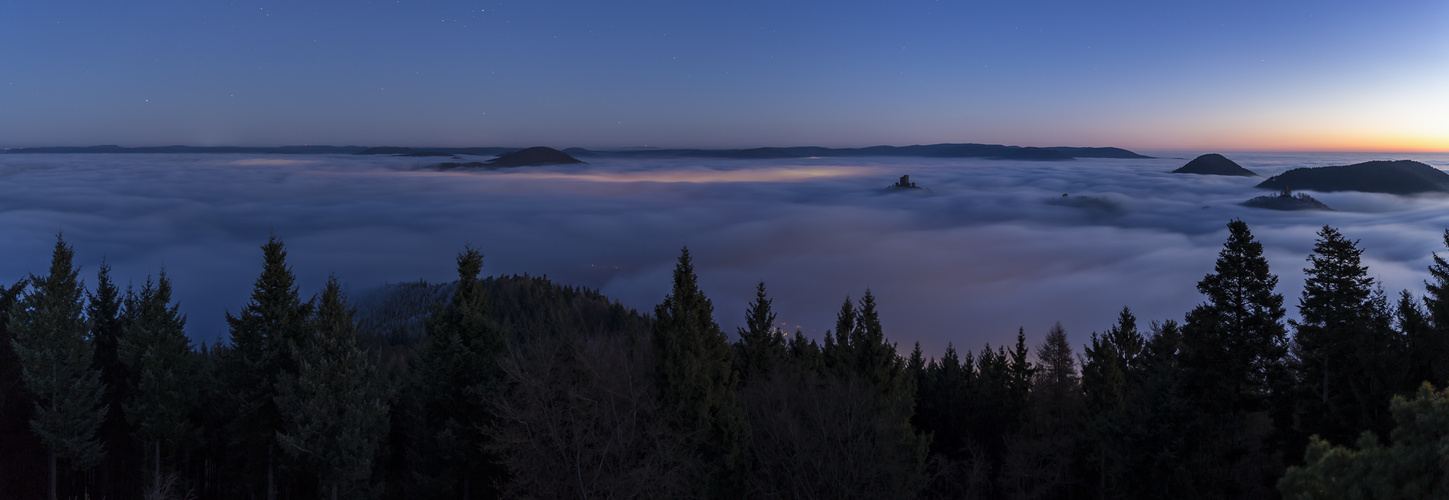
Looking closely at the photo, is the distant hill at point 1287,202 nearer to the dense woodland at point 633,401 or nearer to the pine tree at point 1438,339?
the dense woodland at point 633,401

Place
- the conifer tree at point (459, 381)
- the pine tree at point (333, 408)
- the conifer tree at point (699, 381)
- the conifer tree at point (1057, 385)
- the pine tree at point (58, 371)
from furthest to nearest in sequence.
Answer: the conifer tree at point (1057, 385) → the pine tree at point (58, 371) → the conifer tree at point (459, 381) → the pine tree at point (333, 408) → the conifer tree at point (699, 381)

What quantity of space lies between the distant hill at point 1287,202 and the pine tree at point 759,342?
20479 centimetres

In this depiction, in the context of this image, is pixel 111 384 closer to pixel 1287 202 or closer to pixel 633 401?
pixel 633 401

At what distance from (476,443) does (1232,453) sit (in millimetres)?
29266

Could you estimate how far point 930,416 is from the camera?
4397 centimetres

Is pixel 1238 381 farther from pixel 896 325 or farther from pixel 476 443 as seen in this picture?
pixel 896 325

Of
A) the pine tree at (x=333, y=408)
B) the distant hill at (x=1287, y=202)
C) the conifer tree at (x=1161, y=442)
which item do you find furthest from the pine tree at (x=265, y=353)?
the distant hill at (x=1287, y=202)

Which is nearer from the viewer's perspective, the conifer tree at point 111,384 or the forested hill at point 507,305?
the conifer tree at point 111,384

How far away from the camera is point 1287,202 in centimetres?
18400

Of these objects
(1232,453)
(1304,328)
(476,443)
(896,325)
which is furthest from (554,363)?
(896,325)

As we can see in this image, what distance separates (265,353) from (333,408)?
4.78m

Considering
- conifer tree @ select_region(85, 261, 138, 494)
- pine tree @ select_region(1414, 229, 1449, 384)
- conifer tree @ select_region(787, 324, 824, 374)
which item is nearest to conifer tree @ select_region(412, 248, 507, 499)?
conifer tree @ select_region(787, 324, 824, 374)

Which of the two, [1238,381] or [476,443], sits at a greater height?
[1238,381]

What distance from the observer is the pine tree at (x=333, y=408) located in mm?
24938
